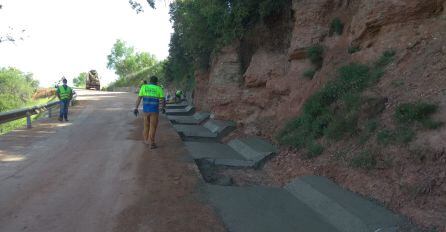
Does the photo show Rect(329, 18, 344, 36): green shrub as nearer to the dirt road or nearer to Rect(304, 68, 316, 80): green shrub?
Rect(304, 68, 316, 80): green shrub

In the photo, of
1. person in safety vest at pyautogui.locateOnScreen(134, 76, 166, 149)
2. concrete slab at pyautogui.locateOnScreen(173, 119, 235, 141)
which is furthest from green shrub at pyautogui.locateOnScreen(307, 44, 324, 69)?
person in safety vest at pyautogui.locateOnScreen(134, 76, 166, 149)

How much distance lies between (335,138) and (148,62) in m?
74.4

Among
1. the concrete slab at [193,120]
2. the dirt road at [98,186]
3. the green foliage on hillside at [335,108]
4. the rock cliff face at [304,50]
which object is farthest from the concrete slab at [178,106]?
the green foliage on hillside at [335,108]

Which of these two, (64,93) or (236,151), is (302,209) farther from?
(64,93)

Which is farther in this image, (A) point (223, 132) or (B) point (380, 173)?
(A) point (223, 132)

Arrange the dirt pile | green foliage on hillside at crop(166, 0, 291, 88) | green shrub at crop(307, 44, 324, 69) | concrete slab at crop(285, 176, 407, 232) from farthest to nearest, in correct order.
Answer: green foliage on hillside at crop(166, 0, 291, 88), green shrub at crop(307, 44, 324, 69), the dirt pile, concrete slab at crop(285, 176, 407, 232)

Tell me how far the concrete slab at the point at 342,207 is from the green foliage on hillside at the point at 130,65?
4839cm

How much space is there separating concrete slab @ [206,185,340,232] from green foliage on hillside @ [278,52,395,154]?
70.1 inches

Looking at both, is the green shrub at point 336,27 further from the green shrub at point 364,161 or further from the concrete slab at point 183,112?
the concrete slab at point 183,112

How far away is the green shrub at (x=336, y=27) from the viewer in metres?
12.0

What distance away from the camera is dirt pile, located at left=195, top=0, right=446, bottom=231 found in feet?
19.6

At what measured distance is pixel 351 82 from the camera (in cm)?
930

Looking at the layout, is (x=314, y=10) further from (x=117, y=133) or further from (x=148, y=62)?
(x=148, y=62)

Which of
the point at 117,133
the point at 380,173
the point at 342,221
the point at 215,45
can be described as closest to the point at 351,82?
the point at 380,173
